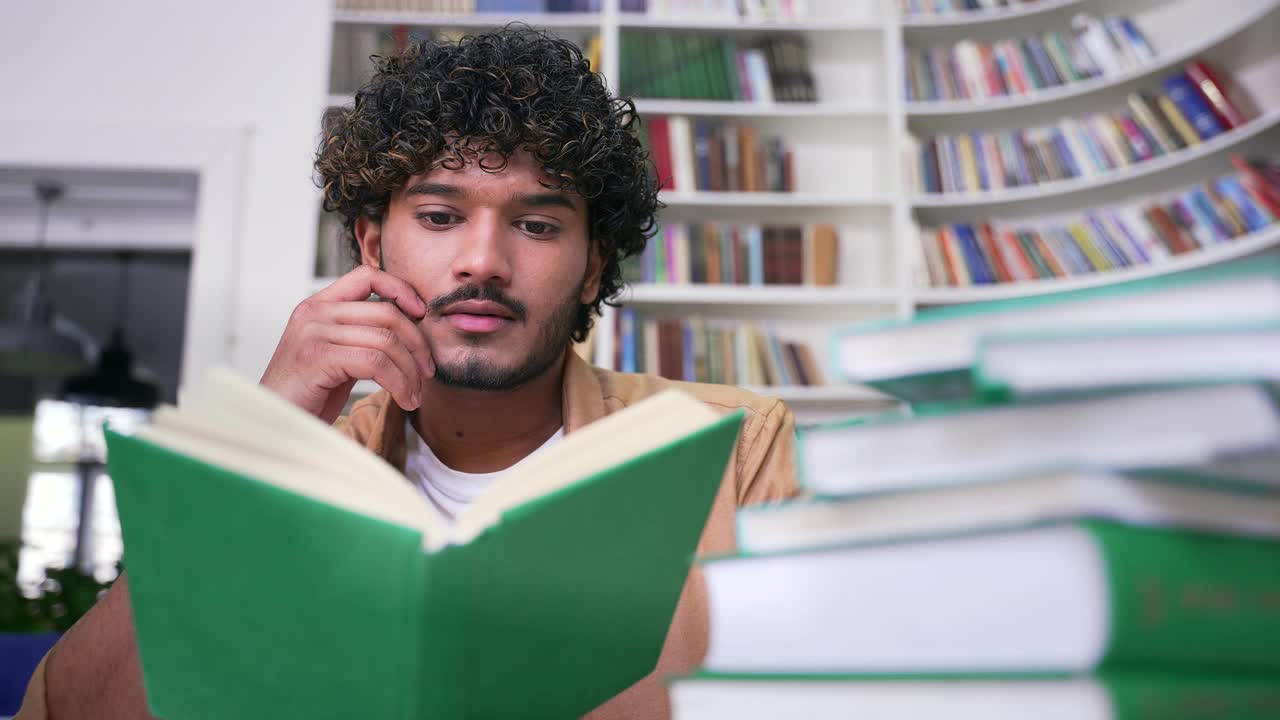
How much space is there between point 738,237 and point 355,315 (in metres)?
2.34

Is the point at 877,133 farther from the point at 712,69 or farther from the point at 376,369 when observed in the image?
the point at 376,369

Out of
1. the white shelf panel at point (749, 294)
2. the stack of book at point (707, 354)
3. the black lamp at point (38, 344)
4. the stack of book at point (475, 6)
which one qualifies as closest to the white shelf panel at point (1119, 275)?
the white shelf panel at point (749, 294)

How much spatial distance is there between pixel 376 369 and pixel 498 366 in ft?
0.79

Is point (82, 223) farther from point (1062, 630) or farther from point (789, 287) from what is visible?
point (1062, 630)

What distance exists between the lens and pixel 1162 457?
371mm

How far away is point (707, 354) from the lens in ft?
10.6

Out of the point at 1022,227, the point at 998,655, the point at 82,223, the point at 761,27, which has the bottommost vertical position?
the point at 998,655

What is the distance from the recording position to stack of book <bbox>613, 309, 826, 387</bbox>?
318cm

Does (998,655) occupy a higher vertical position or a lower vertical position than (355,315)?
lower

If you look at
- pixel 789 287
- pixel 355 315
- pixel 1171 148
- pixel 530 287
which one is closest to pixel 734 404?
pixel 530 287

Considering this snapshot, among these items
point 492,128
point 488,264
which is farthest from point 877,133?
point 488,264

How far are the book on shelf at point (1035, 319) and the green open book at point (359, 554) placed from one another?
0.09 meters

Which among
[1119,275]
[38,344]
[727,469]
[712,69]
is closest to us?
[727,469]

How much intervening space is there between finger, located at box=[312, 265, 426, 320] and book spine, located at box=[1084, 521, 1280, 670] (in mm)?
897
